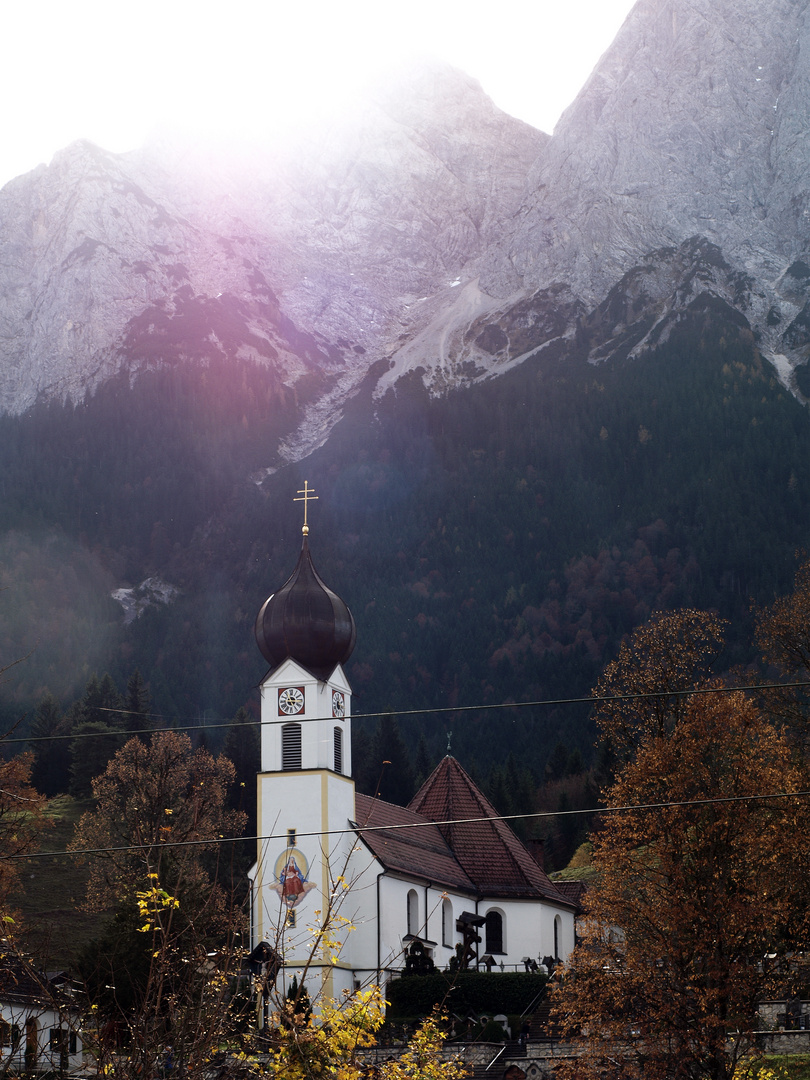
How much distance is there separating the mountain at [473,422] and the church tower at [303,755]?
7244 centimetres

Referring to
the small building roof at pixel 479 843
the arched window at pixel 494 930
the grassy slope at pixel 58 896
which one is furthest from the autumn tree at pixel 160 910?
the arched window at pixel 494 930

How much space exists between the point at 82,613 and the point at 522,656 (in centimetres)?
5483

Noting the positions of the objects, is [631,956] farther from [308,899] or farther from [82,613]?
[82,613]

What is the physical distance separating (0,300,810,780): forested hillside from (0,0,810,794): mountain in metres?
0.39

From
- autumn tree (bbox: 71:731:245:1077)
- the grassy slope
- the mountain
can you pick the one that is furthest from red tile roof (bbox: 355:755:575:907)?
the mountain

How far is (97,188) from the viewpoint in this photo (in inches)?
7215

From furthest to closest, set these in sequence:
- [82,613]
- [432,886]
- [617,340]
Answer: [617,340] → [82,613] → [432,886]

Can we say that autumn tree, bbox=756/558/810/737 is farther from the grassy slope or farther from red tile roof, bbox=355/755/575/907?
the grassy slope

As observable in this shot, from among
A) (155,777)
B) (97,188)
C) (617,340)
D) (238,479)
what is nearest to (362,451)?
(238,479)

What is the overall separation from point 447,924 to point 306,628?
14251 mm

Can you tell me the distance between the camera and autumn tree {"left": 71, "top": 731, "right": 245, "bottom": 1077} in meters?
12.9

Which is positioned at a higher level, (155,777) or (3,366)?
(3,366)

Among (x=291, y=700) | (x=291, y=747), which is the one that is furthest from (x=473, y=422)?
(x=291, y=747)

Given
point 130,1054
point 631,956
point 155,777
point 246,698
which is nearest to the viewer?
point 130,1054
